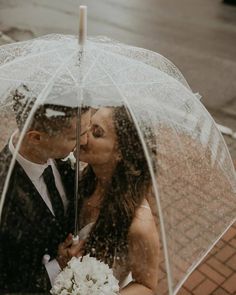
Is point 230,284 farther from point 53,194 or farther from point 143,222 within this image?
point 53,194

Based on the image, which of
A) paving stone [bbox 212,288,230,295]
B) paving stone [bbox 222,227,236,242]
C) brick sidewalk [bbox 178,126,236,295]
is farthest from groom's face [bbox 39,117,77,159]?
paving stone [bbox 222,227,236,242]

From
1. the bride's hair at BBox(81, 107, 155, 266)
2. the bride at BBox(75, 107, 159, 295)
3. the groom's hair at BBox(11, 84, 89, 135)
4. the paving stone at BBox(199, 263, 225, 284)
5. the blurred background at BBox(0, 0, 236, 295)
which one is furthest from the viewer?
the blurred background at BBox(0, 0, 236, 295)

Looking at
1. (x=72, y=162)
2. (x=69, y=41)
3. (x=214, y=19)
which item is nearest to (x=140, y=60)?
(x=69, y=41)

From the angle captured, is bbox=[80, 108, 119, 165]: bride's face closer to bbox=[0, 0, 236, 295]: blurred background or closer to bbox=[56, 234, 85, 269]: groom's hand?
bbox=[56, 234, 85, 269]: groom's hand

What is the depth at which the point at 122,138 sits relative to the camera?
2.45 m

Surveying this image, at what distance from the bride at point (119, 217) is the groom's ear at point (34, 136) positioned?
0.36 meters

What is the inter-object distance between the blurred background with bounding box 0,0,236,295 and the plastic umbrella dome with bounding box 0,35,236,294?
3.83 meters

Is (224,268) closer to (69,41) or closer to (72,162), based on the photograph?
(72,162)

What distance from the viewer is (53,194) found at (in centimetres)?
275

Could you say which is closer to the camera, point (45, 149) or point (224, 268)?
point (45, 149)

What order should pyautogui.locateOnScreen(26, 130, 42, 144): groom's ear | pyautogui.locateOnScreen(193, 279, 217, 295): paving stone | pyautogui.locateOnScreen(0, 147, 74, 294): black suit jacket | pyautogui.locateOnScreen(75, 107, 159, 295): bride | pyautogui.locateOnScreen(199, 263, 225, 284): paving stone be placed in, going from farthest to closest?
pyautogui.locateOnScreen(199, 263, 225, 284): paving stone → pyautogui.locateOnScreen(193, 279, 217, 295): paving stone → pyautogui.locateOnScreen(75, 107, 159, 295): bride → pyautogui.locateOnScreen(0, 147, 74, 294): black suit jacket → pyautogui.locateOnScreen(26, 130, 42, 144): groom's ear

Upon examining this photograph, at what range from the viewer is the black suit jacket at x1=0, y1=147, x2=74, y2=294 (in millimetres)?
2412

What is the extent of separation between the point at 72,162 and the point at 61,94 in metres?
0.86

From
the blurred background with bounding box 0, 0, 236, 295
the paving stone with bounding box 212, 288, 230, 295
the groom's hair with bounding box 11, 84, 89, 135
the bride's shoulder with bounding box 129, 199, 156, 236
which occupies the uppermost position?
the groom's hair with bounding box 11, 84, 89, 135
